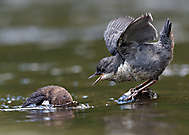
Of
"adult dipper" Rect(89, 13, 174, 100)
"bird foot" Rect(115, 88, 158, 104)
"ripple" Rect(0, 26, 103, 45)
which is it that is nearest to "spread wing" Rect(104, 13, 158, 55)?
"adult dipper" Rect(89, 13, 174, 100)

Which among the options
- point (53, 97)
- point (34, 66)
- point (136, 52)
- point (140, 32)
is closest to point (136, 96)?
point (136, 52)

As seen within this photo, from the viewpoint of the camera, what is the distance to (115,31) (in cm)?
736

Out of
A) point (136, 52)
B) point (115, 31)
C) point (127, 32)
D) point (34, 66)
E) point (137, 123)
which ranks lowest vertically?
point (137, 123)

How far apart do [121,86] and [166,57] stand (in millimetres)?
1921

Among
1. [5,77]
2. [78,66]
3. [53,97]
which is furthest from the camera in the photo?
[78,66]

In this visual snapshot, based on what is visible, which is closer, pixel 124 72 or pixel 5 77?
pixel 124 72

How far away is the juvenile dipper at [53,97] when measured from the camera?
6.63m

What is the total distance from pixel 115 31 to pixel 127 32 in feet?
1.22

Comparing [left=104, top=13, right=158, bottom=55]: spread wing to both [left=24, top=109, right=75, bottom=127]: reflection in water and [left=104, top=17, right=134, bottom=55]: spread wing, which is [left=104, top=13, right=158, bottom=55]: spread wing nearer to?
[left=104, top=17, right=134, bottom=55]: spread wing

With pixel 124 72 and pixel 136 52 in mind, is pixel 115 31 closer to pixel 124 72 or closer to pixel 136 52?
pixel 136 52

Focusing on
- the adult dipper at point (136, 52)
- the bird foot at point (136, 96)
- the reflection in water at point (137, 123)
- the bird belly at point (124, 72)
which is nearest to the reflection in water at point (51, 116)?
the reflection in water at point (137, 123)

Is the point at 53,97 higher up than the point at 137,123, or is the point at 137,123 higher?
the point at 53,97

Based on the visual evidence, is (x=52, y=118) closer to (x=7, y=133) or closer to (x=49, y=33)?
(x=7, y=133)

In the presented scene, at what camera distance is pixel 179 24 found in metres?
19.9
